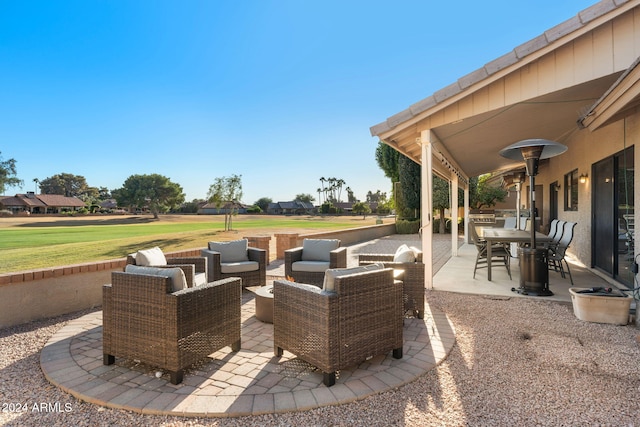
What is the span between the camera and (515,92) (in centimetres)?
459

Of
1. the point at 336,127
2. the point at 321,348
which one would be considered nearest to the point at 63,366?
the point at 321,348

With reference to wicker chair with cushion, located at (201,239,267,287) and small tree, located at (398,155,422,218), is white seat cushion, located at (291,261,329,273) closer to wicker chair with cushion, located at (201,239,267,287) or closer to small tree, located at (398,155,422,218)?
wicker chair with cushion, located at (201,239,267,287)

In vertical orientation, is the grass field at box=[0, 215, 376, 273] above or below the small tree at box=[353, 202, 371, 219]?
below

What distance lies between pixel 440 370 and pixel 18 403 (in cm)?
308

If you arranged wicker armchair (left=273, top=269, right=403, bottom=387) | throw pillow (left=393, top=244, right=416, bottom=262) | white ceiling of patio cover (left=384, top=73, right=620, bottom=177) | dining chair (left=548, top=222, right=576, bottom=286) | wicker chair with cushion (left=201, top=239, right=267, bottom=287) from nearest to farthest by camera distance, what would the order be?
wicker armchair (left=273, top=269, right=403, bottom=387) → throw pillow (left=393, top=244, right=416, bottom=262) → white ceiling of patio cover (left=384, top=73, right=620, bottom=177) → wicker chair with cushion (left=201, top=239, right=267, bottom=287) → dining chair (left=548, top=222, right=576, bottom=286)

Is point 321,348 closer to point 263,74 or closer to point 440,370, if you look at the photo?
point 440,370

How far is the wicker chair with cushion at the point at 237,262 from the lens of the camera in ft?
16.8

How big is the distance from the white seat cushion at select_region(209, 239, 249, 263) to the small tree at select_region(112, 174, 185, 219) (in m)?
47.2

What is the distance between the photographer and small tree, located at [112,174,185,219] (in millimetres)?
47938

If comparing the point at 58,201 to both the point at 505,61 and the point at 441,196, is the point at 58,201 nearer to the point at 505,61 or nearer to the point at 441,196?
the point at 441,196

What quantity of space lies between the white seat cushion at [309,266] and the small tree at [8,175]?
97.3 ft

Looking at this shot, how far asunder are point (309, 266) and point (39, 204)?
177 feet

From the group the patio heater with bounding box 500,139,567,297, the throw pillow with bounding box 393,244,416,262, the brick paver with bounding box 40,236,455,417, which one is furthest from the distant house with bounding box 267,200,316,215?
the brick paver with bounding box 40,236,455,417

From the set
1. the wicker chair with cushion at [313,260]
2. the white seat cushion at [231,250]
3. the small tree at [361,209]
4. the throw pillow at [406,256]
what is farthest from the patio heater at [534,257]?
the small tree at [361,209]
